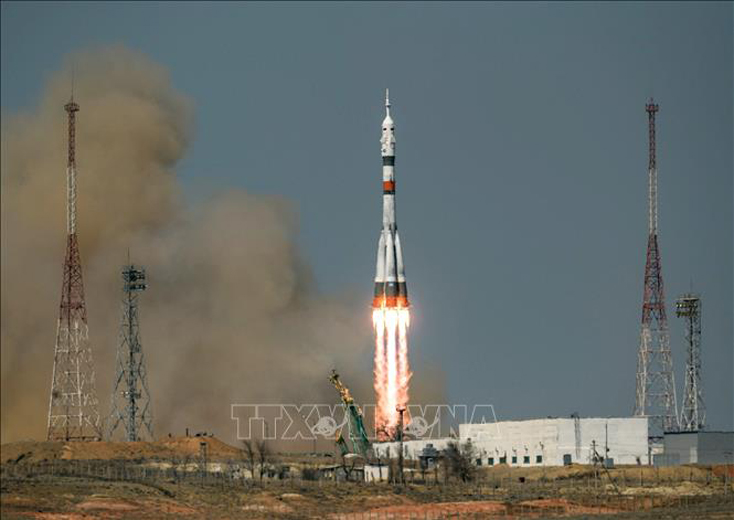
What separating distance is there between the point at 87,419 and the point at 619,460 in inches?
1639

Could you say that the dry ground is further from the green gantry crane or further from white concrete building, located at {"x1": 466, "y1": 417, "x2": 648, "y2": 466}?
the green gantry crane

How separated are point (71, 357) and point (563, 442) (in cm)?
3937

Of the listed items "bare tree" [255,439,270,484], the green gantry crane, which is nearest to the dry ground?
"bare tree" [255,439,270,484]

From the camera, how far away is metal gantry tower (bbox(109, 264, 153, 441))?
16262 centimetres

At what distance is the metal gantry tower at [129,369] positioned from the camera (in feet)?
534

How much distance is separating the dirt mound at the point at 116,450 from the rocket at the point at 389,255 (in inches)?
675

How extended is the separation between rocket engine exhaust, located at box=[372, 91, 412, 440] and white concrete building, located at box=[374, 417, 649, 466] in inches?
120

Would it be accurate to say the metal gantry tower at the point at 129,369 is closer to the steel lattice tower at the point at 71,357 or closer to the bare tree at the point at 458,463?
the steel lattice tower at the point at 71,357

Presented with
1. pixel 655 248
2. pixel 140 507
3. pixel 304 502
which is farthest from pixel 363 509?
pixel 655 248

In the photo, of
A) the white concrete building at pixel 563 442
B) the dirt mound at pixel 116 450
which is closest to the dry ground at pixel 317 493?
the dirt mound at pixel 116 450

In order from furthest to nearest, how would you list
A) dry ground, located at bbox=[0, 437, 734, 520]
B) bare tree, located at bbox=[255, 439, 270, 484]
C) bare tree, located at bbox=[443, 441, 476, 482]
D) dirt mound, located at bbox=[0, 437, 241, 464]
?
bare tree, located at bbox=[443, 441, 476, 482]
dirt mound, located at bbox=[0, 437, 241, 464]
bare tree, located at bbox=[255, 439, 270, 484]
dry ground, located at bbox=[0, 437, 734, 520]

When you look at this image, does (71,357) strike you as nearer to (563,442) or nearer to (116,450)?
(116,450)

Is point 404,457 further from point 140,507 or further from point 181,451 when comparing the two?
point 140,507

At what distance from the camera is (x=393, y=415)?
168250 mm
